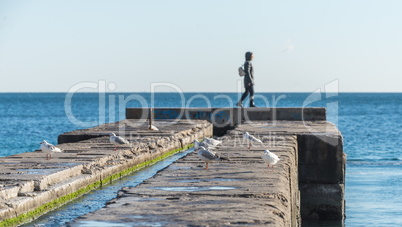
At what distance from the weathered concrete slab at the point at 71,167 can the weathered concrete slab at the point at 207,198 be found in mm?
1444

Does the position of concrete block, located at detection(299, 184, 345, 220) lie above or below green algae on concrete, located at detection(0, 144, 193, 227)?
below

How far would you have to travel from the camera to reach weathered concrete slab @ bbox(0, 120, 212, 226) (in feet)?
29.1

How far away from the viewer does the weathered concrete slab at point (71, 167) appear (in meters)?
8.87

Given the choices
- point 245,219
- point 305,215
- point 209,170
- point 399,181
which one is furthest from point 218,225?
point 399,181

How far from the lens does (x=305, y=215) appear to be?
13.2 m

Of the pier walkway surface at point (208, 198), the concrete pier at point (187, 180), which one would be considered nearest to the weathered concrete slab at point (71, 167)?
the concrete pier at point (187, 180)

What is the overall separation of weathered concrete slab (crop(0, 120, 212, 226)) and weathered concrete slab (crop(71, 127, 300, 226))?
1444 mm

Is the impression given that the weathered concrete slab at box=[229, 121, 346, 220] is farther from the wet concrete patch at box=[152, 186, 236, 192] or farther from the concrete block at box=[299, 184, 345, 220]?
the wet concrete patch at box=[152, 186, 236, 192]

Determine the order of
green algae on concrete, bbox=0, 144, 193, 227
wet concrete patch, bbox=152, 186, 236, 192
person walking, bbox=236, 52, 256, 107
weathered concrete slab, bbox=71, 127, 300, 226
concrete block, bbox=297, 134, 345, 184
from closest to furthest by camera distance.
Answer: weathered concrete slab, bbox=71, 127, 300, 226
wet concrete patch, bbox=152, 186, 236, 192
green algae on concrete, bbox=0, 144, 193, 227
concrete block, bbox=297, 134, 345, 184
person walking, bbox=236, 52, 256, 107

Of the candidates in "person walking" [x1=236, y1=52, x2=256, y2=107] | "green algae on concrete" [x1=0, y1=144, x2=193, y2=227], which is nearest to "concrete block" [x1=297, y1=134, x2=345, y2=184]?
"green algae on concrete" [x1=0, y1=144, x2=193, y2=227]

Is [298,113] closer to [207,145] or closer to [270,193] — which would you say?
[207,145]

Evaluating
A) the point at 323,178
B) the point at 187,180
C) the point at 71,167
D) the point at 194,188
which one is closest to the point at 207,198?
the point at 194,188

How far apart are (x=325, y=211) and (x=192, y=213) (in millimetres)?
7128

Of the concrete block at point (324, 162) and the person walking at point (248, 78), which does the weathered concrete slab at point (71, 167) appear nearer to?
the concrete block at point (324, 162)
